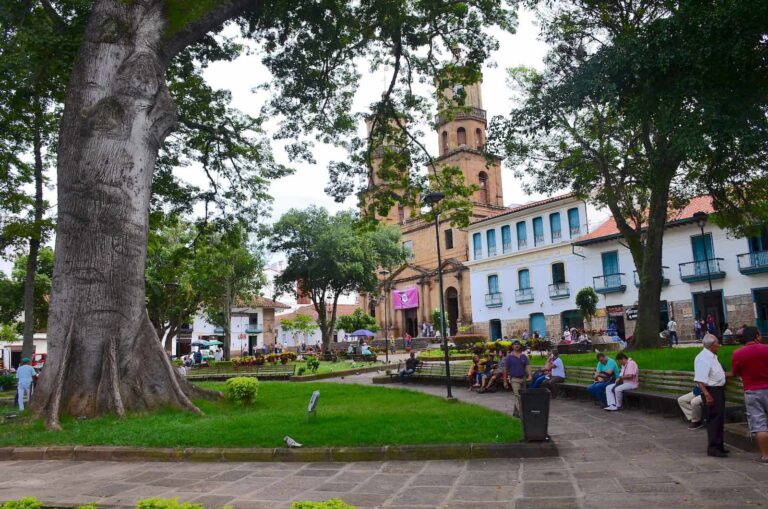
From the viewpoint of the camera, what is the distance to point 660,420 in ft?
28.1

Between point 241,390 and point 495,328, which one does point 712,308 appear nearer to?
point 495,328

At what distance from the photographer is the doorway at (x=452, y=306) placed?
4425 cm

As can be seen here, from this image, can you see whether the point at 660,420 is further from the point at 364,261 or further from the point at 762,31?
the point at 364,261

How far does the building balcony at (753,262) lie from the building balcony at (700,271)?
0.91 m

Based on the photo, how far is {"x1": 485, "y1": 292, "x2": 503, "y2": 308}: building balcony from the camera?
39031 mm

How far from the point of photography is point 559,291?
1373 inches

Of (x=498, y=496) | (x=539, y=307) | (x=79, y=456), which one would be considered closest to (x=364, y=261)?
(x=539, y=307)

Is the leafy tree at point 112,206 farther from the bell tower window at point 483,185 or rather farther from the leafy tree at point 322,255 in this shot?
the bell tower window at point 483,185

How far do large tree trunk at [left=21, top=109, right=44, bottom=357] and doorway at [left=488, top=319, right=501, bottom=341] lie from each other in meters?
29.5

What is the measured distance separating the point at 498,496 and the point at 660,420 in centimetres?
500

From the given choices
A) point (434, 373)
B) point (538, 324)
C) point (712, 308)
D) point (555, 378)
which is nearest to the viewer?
point (555, 378)

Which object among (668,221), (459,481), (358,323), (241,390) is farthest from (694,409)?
(358,323)

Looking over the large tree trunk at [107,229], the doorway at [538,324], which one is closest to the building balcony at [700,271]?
the doorway at [538,324]

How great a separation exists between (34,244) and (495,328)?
30112 millimetres
